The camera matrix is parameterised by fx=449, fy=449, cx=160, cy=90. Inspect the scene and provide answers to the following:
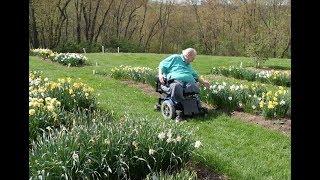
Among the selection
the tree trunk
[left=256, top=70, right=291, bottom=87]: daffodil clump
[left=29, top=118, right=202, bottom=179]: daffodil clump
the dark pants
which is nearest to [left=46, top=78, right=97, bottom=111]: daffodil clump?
the dark pants

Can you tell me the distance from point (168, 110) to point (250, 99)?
155 cm

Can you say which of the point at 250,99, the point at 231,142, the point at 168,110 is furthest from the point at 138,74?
the point at 231,142

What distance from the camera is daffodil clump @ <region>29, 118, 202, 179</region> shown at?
4195mm

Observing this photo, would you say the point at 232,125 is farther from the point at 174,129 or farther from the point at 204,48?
the point at 204,48

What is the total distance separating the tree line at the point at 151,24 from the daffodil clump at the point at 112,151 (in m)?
29.0

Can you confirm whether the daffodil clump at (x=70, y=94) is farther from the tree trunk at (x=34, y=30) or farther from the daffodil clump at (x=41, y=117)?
the tree trunk at (x=34, y=30)

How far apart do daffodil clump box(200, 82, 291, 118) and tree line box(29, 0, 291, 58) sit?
2565cm

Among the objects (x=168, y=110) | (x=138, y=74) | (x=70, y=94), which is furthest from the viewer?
(x=138, y=74)

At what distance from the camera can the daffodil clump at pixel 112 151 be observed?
4195 mm

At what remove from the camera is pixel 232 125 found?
7355 mm

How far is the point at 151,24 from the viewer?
50344 millimetres

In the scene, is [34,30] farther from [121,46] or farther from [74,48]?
[121,46]
